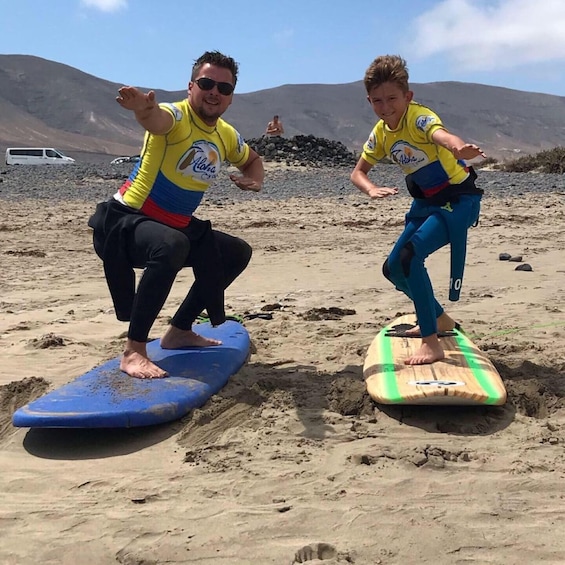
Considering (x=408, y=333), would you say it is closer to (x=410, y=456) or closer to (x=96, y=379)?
(x=410, y=456)

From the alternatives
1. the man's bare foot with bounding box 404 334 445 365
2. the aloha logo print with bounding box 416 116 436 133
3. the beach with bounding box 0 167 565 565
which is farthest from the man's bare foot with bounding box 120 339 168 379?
the aloha logo print with bounding box 416 116 436 133

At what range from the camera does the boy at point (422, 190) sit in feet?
13.5

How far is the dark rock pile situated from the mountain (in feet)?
177

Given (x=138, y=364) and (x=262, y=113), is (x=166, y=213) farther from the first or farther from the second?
(x=262, y=113)

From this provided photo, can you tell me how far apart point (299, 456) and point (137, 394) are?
95 centimetres

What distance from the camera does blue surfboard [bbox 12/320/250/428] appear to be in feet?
10.8

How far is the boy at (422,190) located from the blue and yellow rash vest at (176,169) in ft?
3.29

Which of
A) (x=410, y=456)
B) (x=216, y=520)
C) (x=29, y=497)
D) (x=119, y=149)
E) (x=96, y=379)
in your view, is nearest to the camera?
(x=216, y=520)

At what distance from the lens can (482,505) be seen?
104 inches

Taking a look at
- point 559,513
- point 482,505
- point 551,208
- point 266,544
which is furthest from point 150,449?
point 551,208

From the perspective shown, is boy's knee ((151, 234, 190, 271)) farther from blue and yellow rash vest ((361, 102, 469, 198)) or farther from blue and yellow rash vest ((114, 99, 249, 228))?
blue and yellow rash vest ((361, 102, 469, 198))

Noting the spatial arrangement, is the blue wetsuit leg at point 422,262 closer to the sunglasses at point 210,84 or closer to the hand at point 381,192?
the hand at point 381,192

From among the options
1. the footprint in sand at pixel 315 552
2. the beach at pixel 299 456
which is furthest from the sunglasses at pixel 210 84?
the footprint in sand at pixel 315 552

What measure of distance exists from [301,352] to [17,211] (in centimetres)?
1011
